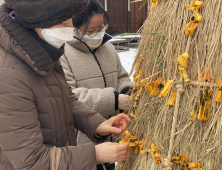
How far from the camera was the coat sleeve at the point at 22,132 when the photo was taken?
76 centimetres

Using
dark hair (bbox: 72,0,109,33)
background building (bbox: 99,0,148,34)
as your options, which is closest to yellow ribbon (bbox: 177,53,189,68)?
dark hair (bbox: 72,0,109,33)

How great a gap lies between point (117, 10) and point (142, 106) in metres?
9.53

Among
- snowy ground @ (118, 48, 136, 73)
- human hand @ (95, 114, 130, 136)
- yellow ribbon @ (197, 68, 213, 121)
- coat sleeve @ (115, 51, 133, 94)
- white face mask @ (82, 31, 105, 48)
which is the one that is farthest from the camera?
snowy ground @ (118, 48, 136, 73)

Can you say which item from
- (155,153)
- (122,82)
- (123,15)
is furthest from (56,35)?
(123,15)

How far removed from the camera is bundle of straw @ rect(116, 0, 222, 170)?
73cm

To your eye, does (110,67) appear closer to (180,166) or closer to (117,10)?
(180,166)

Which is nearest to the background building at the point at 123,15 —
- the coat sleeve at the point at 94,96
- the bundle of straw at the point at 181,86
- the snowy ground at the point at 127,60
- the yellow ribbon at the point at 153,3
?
the snowy ground at the point at 127,60

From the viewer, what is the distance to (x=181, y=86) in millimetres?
775

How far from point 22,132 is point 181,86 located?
1.96 feet

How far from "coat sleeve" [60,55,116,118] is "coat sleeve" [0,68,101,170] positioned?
53 cm

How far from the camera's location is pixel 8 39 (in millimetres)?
804

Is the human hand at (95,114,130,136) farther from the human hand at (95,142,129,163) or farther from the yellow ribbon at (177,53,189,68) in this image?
the yellow ribbon at (177,53,189,68)

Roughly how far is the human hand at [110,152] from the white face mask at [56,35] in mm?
488

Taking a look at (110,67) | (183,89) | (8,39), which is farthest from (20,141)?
(110,67)
